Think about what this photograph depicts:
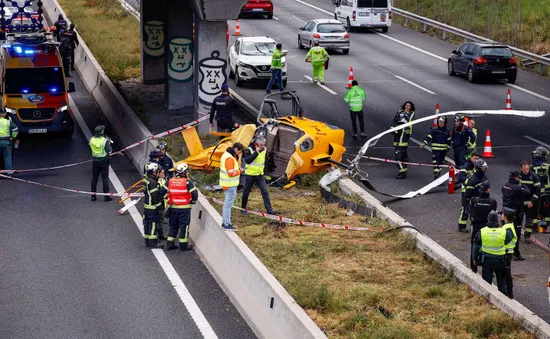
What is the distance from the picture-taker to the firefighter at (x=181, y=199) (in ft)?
59.3

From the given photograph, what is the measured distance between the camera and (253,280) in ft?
49.0

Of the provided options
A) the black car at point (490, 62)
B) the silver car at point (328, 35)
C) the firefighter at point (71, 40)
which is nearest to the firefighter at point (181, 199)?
the black car at point (490, 62)

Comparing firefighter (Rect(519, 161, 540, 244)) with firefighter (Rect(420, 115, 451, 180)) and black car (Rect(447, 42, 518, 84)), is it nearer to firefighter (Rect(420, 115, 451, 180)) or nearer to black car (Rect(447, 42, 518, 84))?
firefighter (Rect(420, 115, 451, 180))

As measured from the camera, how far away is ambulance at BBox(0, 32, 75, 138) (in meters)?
28.7

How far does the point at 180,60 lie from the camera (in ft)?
108

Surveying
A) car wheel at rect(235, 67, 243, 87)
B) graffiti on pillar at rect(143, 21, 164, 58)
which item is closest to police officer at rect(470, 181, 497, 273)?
car wheel at rect(235, 67, 243, 87)

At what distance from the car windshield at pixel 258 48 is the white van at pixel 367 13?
1176 centimetres

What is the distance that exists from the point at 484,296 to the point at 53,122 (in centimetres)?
1692

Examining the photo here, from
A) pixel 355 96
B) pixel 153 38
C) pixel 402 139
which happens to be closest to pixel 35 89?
pixel 355 96

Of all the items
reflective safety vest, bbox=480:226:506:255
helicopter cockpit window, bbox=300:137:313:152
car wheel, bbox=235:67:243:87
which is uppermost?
reflective safety vest, bbox=480:226:506:255

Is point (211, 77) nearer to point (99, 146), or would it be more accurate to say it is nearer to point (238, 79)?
point (99, 146)

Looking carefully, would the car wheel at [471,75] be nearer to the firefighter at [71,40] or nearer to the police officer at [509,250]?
the firefighter at [71,40]

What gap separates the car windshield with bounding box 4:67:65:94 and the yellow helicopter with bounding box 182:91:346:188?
23.6 ft

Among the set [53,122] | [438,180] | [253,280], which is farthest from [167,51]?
[253,280]
